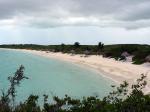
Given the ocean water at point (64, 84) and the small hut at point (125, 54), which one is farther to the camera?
the small hut at point (125, 54)

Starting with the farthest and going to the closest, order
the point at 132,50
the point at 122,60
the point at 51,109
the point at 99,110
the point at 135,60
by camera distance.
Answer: the point at 132,50, the point at 122,60, the point at 135,60, the point at 99,110, the point at 51,109

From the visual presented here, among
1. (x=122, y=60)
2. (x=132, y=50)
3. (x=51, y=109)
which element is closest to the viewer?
(x=51, y=109)

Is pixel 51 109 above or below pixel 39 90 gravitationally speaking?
above

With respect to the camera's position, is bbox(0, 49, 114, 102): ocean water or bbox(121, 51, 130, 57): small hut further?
bbox(121, 51, 130, 57): small hut

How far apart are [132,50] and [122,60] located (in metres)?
6.62

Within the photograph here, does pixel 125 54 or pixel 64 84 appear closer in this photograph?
pixel 64 84

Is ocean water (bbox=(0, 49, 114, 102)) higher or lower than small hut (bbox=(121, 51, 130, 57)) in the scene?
lower

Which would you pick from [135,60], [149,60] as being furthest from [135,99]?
[135,60]

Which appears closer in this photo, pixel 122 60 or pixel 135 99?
pixel 135 99

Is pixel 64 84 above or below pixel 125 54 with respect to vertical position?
below

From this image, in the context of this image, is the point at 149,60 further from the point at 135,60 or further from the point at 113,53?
the point at 113,53

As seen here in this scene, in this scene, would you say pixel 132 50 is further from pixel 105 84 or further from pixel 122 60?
pixel 105 84

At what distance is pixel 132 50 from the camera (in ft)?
241

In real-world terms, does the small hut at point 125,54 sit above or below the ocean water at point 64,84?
above
